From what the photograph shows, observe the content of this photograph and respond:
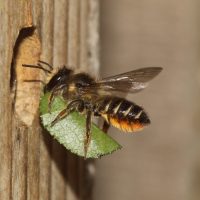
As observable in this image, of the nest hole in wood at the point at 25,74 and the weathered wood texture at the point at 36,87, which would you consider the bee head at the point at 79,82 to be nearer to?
the weathered wood texture at the point at 36,87

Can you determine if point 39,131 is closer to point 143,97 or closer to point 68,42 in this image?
point 68,42

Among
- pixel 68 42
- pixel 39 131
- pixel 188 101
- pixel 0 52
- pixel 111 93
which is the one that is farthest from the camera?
pixel 188 101

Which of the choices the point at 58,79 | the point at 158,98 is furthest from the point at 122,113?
the point at 158,98

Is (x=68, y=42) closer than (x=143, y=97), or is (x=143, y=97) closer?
(x=68, y=42)

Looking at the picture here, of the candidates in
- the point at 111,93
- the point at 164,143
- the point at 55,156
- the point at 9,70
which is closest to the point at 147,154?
the point at 164,143

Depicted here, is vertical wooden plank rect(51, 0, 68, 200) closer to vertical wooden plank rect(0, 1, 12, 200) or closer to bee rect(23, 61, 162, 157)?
bee rect(23, 61, 162, 157)

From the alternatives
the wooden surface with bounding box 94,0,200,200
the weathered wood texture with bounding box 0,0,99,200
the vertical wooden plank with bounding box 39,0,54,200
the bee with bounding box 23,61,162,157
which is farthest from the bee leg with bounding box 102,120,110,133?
the wooden surface with bounding box 94,0,200,200
